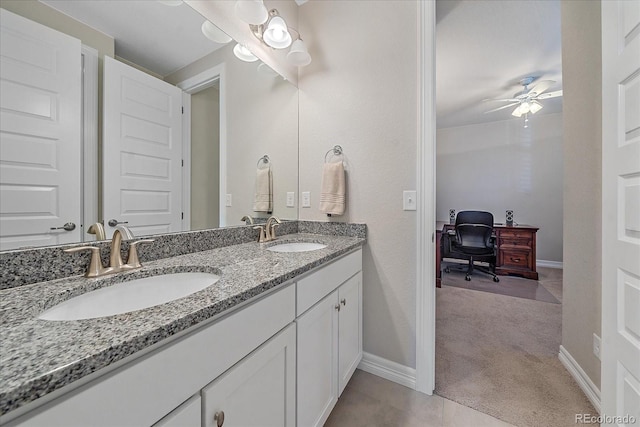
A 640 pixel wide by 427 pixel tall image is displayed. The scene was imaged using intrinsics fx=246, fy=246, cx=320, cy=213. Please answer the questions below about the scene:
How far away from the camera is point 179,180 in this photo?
1126 mm

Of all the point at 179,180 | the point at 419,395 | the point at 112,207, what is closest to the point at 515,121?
the point at 419,395

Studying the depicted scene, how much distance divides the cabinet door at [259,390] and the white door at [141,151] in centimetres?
68

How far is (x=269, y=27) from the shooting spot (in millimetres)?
1442

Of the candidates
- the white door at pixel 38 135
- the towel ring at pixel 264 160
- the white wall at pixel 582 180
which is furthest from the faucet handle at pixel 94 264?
the white wall at pixel 582 180

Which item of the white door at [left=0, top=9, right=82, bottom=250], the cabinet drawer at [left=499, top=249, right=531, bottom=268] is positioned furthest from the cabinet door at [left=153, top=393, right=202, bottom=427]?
the cabinet drawer at [left=499, top=249, right=531, bottom=268]

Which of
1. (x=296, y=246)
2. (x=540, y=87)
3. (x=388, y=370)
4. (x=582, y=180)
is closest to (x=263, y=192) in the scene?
(x=296, y=246)

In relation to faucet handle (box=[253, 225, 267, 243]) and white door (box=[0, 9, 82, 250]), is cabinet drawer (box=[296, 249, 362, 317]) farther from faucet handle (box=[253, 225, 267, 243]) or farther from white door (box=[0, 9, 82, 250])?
white door (box=[0, 9, 82, 250])

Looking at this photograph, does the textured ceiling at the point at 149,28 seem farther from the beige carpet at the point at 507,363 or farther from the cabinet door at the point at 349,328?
the beige carpet at the point at 507,363

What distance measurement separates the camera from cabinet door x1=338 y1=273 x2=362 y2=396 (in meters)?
1.25

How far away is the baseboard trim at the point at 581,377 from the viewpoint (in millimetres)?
1280

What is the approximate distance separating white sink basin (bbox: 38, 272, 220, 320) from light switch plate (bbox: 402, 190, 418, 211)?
1.09 metres

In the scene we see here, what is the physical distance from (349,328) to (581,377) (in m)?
1.40

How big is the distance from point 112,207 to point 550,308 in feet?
11.9

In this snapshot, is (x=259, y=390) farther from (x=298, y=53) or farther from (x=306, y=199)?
(x=298, y=53)
